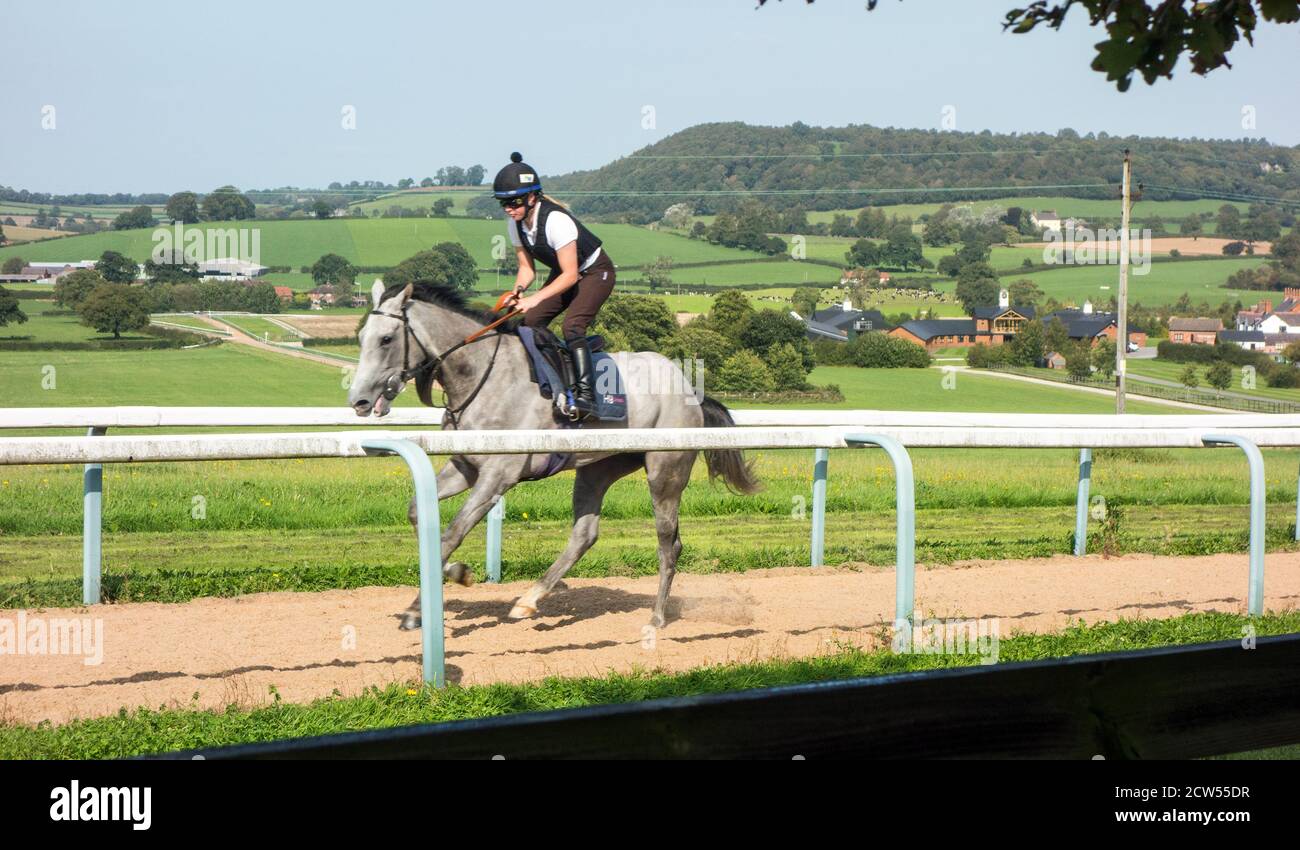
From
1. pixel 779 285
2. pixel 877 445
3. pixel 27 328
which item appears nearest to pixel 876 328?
pixel 779 285

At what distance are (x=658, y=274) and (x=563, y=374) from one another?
51.5 m

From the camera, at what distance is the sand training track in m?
5.20

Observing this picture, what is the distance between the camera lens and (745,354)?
118ft

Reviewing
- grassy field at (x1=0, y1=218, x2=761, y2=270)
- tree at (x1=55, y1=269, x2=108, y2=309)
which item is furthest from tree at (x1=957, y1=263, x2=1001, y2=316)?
tree at (x1=55, y1=269, x2=108, y2=309)

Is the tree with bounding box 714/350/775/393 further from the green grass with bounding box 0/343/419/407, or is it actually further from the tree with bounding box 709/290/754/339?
the green grass with bounding box 0/343/419/407

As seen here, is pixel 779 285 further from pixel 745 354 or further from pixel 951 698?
pixel 951 698

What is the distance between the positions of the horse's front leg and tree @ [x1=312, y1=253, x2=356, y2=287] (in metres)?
48.5

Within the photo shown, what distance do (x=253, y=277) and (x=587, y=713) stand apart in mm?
62437

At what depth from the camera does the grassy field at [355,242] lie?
58.0 m

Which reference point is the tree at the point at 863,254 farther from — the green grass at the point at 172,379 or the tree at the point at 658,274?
the green grass at the point at 172,379

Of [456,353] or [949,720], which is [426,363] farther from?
[949,720]

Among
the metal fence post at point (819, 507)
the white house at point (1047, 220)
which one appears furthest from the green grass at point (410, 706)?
the white house at point (1047, 220)

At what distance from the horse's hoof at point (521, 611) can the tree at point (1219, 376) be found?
6694 cm

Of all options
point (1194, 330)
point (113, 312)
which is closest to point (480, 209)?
point (113, 312)
